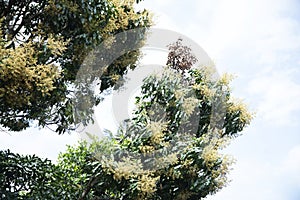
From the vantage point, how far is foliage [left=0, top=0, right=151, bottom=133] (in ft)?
12.7

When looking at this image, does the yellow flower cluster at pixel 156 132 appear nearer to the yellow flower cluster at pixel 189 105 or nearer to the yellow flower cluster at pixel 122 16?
the yellow flower cluster at pixel 189 105

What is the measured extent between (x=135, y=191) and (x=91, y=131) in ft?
2.94

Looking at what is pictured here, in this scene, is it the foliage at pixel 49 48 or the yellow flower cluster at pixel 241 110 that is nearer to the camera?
the foliage at pixel 49 48

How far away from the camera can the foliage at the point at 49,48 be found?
387 centimetres

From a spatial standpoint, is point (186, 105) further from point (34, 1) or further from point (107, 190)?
point (34, 1)

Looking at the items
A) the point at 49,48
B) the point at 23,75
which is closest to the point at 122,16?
the point at 49,48

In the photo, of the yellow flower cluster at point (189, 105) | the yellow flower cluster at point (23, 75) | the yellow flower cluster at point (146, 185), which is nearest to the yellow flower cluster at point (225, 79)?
the yellow flower cluster at point (189, 105)

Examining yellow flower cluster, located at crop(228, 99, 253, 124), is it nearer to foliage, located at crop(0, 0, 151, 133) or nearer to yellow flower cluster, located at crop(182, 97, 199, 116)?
yellow flower cluster, located at crop(182, 97, 199, 116)

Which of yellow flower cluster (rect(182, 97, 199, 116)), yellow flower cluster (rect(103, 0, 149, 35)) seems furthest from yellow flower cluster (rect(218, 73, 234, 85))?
yellow flower cluster (rect(103, 0, 149, 35))

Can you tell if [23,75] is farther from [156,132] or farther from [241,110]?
[241,110]

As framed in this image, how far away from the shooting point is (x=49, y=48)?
413 cm

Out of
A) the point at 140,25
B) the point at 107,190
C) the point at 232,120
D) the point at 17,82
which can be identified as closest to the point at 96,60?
the point at 140,25

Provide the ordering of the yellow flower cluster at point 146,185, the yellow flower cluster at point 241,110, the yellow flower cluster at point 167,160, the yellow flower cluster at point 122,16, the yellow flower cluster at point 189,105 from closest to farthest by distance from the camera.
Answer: the yellow flower cluster at point 122,16 < the yellow flower cluster at point 146,185 < the yellow flower cluster at point 167,160 < the yellow flower cluster at point 189,105 < the yellow flower cluster at point 241,110

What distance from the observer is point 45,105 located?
4367mm
